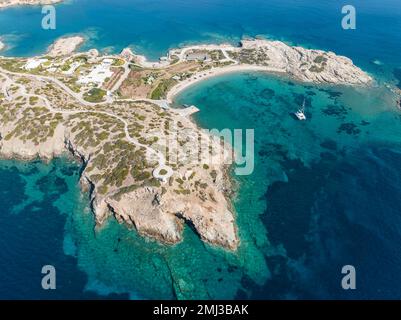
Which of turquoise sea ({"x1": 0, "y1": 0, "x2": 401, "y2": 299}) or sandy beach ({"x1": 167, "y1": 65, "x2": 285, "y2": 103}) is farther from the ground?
sandy beach ({"x1": 167, "y1": 65, "x2": 285, "y2": 103})

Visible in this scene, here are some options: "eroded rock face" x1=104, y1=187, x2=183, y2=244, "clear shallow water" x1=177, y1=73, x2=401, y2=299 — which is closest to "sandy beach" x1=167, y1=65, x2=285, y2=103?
"clear shallow water" x1=177, y1=73, x2=401, y2=299

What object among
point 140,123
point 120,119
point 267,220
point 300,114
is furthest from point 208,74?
point 267,220

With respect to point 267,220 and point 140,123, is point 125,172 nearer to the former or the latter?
point 140,123

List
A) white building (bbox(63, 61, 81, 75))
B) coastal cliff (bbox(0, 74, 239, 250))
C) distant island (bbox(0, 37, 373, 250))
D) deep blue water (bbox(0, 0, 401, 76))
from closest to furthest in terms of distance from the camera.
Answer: coastal cliff (bbox(0, 74, 239, 250)) < distant island (bbox(0, 37, 373, 250)) < white building (bbox(63, 61, 81, 75)) < deep blue water (bbox(0, 0, 401, 76))

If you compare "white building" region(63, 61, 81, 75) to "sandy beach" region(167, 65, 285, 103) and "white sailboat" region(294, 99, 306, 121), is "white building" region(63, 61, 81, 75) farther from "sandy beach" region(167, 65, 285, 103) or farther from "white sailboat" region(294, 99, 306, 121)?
"white sailboat" region(294, 99, 306, 121)

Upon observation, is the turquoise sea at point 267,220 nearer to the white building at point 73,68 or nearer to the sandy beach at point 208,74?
the sandy beach at point 208,74

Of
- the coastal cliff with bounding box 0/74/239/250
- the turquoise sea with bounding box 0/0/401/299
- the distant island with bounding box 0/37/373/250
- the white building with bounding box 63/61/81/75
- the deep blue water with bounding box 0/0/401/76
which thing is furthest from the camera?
the deep blue water with bounding box 0/0/401/76
